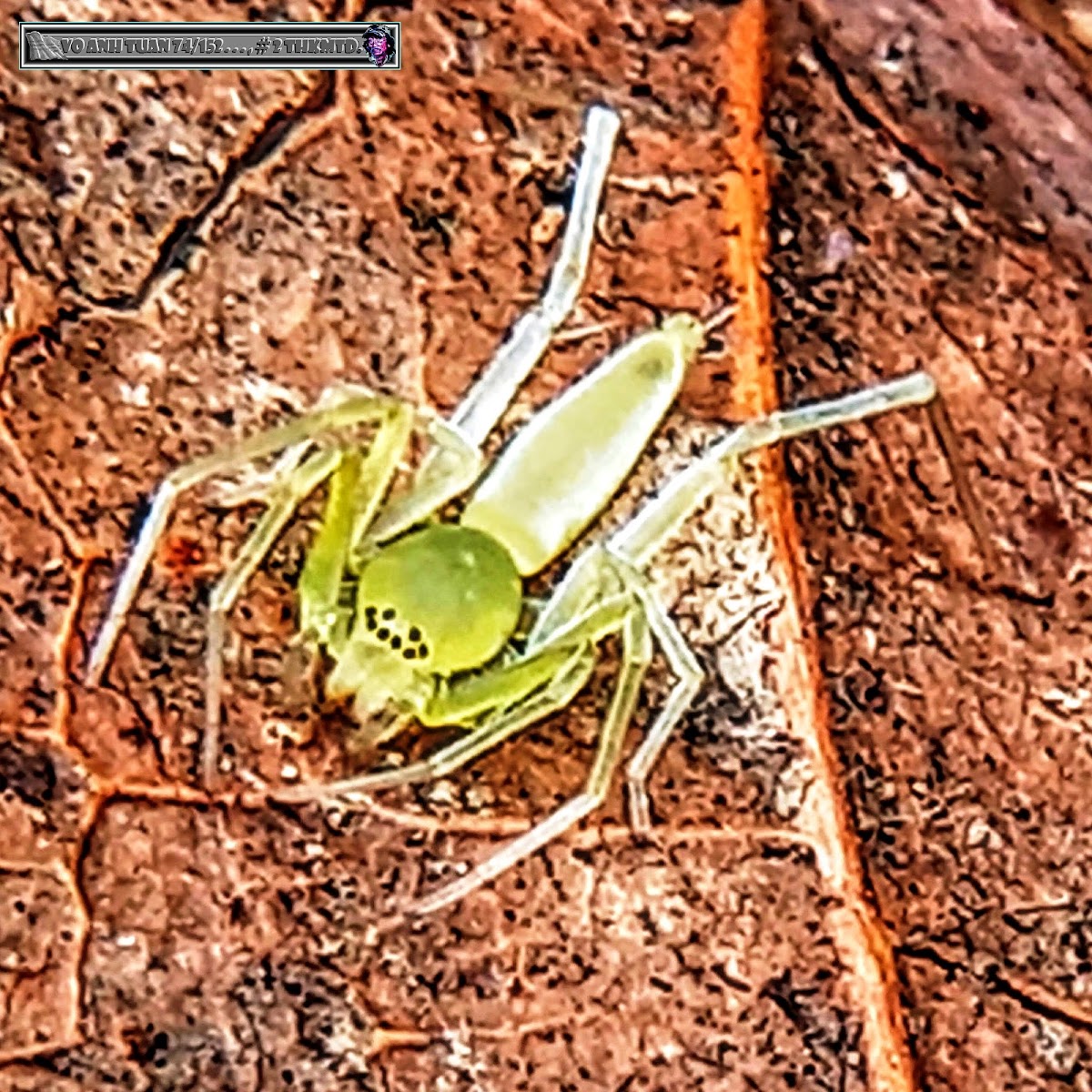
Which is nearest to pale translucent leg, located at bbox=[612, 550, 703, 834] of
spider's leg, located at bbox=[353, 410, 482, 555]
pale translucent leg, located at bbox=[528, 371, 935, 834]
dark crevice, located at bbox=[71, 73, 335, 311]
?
pale translucent leg, located at bbox=[528, 371, 935, 834]

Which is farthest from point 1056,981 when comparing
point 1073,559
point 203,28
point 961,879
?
point 203,28

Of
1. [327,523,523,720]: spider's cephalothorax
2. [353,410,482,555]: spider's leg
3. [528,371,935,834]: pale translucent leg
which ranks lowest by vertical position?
[327,523,523,720]: spider's cephalothorax

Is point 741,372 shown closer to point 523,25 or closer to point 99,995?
point 523,25

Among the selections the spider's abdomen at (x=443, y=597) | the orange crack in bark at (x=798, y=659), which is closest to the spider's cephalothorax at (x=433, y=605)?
the spider's abdomen at (x=443, y=597)

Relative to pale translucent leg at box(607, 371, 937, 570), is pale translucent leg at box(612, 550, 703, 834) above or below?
below

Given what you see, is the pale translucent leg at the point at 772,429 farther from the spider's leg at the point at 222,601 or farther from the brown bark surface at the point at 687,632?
the spider's leg at the point at 222,601

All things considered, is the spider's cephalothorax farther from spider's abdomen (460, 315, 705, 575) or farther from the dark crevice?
the dark crevice

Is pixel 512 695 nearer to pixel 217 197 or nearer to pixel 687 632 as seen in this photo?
pixel 687 632

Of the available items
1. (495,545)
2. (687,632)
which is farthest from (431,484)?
(687,632)
